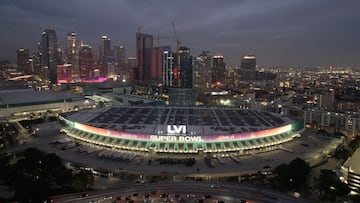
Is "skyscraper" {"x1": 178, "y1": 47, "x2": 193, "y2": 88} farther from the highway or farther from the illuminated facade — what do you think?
the highway

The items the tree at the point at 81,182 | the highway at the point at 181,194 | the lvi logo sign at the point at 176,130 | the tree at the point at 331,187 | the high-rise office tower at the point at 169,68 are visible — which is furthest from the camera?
the high-rise office tower at the point at 169,68

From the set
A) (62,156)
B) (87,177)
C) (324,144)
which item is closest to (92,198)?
(87,177)

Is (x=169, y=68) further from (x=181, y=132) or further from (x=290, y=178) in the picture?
(x=290, y=178)

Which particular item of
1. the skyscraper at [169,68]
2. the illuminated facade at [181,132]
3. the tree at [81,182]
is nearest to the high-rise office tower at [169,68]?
the skyscraper at [169,68]

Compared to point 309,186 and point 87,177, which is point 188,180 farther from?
point 309,186

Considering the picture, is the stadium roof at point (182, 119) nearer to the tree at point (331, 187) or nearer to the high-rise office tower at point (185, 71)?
the tree at point (331, 187)

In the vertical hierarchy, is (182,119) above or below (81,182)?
above

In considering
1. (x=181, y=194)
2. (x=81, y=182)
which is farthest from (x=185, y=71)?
(x=181, y=194)

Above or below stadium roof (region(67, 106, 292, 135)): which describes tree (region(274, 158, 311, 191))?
below

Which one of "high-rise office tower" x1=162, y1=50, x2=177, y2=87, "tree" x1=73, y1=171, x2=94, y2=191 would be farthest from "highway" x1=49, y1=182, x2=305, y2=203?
"high-rise office tower" x1=162, y1=50, x2=177, y2=87
